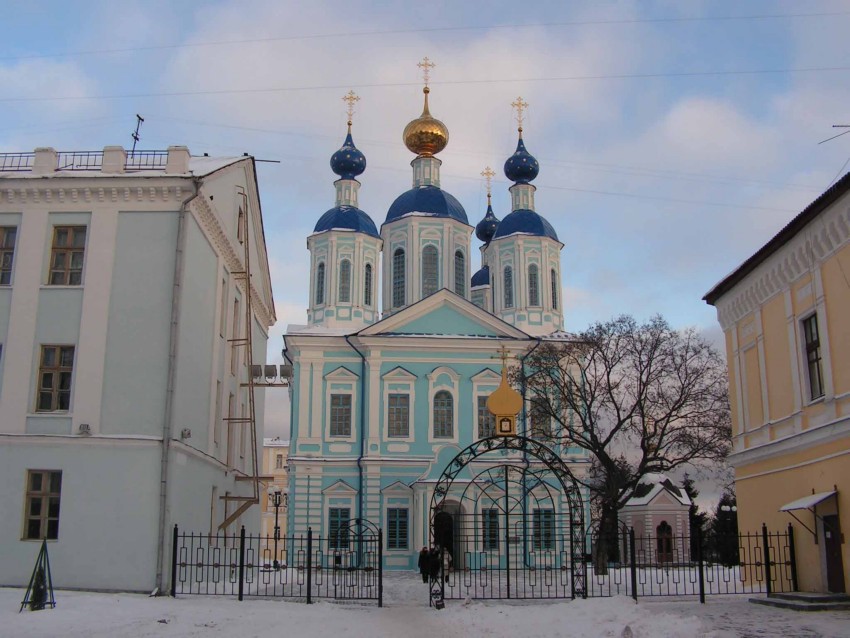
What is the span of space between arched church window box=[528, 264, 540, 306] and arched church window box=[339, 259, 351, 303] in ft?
26.8

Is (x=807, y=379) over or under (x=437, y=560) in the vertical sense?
over

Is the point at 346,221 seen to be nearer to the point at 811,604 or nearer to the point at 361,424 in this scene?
the point at 361,424

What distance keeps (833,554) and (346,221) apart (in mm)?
28070

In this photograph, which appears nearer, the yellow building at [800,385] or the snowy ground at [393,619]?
the snowy ground at [393,619]

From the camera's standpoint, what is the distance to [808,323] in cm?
1767

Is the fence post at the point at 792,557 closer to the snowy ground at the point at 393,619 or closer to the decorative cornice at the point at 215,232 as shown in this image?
the snowy ground at the point at 393,619

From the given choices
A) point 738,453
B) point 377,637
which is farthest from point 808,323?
point 377,637

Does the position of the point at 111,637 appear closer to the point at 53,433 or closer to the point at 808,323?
the point at 53,433

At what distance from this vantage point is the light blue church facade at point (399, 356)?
115 ft

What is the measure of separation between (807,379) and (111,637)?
43.1ft

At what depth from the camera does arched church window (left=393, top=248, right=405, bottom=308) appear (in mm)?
40438

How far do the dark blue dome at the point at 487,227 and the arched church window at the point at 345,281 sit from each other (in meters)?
14.7

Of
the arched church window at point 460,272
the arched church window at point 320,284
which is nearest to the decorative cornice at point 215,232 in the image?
the arched church window at point 320,284

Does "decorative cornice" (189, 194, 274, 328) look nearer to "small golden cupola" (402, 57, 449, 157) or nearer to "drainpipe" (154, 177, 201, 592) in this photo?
"drainpipe" (154, 177, 201, 592)
